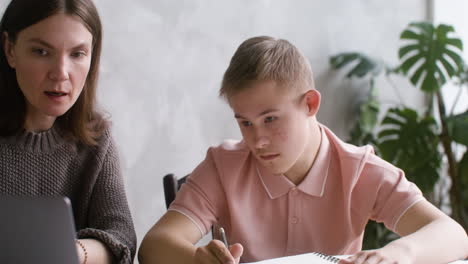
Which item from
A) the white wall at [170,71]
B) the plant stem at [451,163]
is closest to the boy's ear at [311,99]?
the white wall at [170,71]

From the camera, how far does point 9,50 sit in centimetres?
136

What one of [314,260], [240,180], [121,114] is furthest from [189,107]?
[314,260]

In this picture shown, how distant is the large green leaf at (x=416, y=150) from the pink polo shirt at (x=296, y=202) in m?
1.59

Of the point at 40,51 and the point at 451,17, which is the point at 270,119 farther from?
the point at 451,17

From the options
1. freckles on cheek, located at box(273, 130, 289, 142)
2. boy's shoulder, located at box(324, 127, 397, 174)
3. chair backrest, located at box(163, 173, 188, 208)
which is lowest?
chair backrest, located at box(163, 173, 188, 208)

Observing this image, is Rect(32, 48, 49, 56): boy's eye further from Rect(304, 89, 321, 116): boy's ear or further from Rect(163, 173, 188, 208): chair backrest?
Rect(304, 89, 321, 116): boy's ear

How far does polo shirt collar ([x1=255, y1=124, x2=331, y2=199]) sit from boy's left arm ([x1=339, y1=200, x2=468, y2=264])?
197 millimetres

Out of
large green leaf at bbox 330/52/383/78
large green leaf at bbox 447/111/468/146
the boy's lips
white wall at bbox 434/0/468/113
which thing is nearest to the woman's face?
the boy's lips

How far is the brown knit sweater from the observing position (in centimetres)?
138

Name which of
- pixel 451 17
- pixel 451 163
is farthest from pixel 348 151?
pixel 451 17

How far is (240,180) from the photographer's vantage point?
1.48 metres

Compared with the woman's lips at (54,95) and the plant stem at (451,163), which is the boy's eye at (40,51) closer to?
the woman's lips at (54,95)

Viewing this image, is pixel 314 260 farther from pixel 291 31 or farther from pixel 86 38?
pixel 291 31

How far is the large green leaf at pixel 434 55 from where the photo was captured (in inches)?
114
